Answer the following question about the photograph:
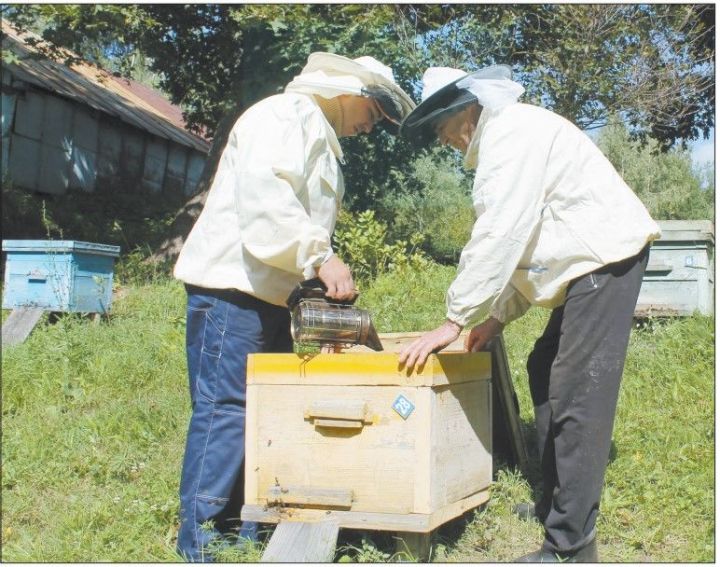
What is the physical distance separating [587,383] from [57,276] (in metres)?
4.80

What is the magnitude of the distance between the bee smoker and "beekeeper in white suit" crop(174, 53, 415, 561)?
53 mm

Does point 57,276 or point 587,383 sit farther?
point 57,276

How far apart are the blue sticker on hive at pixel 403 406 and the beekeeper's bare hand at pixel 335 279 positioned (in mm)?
418

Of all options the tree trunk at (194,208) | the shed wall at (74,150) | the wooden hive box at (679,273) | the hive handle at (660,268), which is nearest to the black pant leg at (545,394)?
the wooden hive box at (679,273)

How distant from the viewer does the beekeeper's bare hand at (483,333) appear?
3.18 metres

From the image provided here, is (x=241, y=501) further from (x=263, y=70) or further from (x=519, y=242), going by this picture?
(x=263, y=70)

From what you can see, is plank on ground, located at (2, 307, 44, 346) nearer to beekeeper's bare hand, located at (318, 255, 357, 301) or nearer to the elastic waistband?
the elastic waistband

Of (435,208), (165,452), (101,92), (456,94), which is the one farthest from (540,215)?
(101,92)

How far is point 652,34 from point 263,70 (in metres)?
3.88

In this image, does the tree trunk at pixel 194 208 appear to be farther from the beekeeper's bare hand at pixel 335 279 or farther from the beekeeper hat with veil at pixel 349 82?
the beekeeper's bare hand at pixel 335 279

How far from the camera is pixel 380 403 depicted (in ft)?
8.69

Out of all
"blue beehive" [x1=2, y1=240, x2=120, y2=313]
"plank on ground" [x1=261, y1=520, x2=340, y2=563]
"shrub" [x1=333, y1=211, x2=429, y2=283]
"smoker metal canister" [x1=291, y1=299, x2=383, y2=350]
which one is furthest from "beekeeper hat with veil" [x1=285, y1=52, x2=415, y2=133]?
"shrub" [x1=333, y1=211, x2=429, y2=283]

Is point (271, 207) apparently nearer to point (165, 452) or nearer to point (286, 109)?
point (286, 109)

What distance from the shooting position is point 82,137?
15.5 metres
